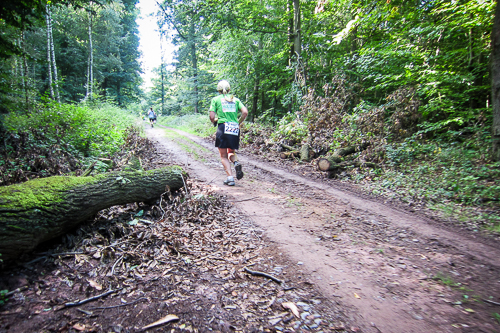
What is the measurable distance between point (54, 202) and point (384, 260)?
4035 millimetres

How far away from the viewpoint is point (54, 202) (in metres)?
2.79

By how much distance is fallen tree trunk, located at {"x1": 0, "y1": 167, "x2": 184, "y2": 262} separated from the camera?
93.7 inches

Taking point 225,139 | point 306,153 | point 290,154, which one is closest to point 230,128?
point 225,139

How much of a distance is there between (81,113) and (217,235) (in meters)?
7.45

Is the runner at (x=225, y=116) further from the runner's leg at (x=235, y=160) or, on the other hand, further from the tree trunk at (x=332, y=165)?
the tree trunk at (x=332, y=165)

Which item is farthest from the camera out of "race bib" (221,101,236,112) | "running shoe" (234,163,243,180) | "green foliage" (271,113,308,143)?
"green foliage" (271,113,308,143)

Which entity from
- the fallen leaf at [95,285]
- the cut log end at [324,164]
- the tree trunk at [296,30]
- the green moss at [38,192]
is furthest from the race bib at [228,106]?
the tree trunk at [296,30]

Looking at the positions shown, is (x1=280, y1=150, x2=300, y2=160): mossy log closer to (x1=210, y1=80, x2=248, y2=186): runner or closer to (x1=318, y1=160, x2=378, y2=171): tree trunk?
(x1=318, y1=160, x2=378, y2=171): tree trunk

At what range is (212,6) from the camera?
11422mm

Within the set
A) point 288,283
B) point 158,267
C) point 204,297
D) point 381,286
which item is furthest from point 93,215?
point 381,286

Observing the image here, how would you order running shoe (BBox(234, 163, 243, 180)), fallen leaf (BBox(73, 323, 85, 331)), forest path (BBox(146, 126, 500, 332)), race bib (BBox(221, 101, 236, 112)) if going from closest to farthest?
fallen leaf (BBox(73, 323, 85, 331)) → forest path (BBox(146, 126, 500, 332)) → race bib (BBox(221, 101, 236, 112)) → running shoe (BBox(234, 163, 243, 180))

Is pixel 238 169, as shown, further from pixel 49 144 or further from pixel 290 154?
pixel 49 144

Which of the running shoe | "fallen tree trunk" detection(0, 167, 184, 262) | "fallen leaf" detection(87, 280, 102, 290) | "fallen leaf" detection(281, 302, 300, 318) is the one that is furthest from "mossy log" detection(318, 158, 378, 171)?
"fallen leaf" detection(87, 280, 102, 290)

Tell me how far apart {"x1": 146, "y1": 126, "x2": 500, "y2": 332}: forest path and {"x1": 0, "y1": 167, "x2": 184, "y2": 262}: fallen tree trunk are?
202 centimetres
